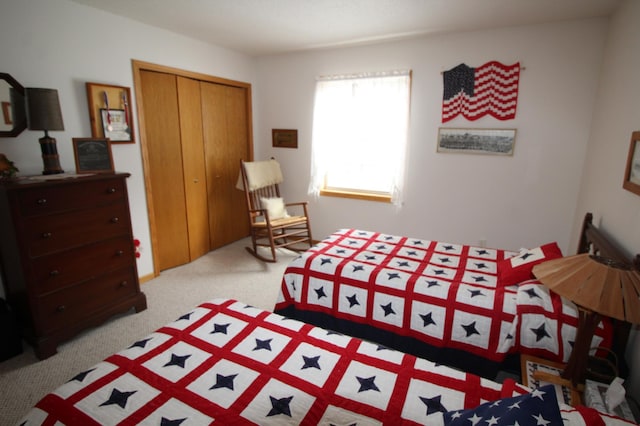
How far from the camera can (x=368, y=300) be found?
87.7 inches

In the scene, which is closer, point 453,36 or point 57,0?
point 57,0

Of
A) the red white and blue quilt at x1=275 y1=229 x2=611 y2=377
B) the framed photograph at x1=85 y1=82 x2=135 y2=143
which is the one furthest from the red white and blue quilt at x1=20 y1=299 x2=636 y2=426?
the framed photograph at x1=85 y1=82 x2=135 y2=143

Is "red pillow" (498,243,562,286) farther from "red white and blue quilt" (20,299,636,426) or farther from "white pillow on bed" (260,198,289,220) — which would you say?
"white pillow on bed" (260,198,289,220)

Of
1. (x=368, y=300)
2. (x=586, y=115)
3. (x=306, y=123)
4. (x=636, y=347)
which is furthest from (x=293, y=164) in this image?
(x=636, y=347)

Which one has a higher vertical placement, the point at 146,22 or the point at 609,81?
the point at 146,22

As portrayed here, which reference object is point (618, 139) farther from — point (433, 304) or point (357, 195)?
point (357, 195)

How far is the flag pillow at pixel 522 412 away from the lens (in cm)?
82

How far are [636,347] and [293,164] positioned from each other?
369 cm

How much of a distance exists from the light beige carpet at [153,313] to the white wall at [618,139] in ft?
8.21

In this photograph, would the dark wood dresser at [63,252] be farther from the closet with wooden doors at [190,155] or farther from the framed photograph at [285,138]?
the framed photograph at [285,138]

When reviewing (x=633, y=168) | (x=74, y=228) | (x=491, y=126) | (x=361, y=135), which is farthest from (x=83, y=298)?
(x=491, y=126)

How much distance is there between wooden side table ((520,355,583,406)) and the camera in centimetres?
139

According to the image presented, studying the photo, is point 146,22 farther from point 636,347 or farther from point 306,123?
point 636,347

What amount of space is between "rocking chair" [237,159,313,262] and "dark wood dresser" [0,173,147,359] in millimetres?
1501
